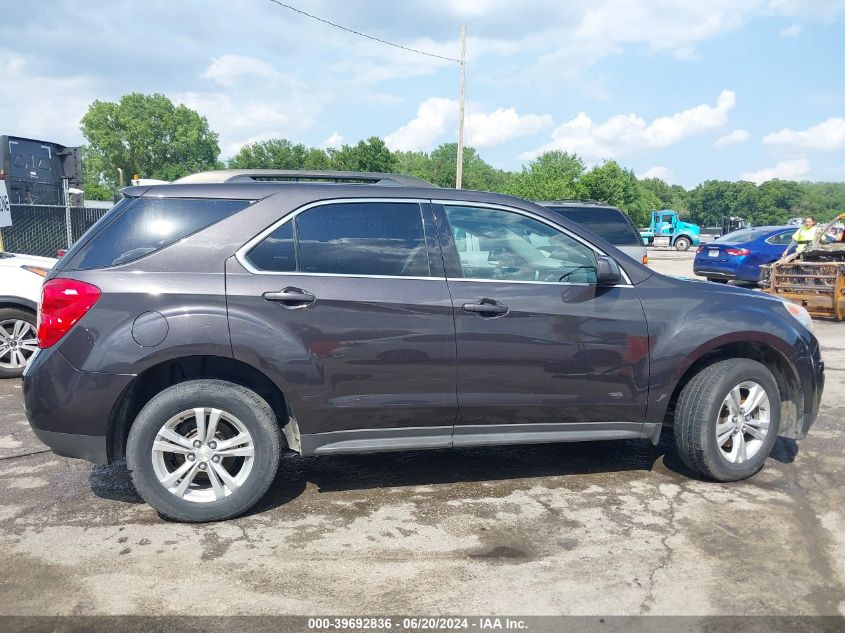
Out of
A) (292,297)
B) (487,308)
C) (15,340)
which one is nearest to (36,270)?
(15,340)

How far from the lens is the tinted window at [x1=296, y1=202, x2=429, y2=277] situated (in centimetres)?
403

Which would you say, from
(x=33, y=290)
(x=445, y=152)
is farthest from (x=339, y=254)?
(x=445, y=152)

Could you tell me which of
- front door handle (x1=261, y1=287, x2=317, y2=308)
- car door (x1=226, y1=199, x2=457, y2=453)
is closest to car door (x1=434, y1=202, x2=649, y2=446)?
car door (x1=226, y1=199, x2=457, y2=453)

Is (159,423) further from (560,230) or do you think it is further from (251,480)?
(560,230)

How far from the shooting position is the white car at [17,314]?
23.9 feet

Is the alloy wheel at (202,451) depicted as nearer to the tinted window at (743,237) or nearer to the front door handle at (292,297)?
the front door handle at (292,297)

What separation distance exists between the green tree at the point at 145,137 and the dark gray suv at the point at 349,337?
102565mm

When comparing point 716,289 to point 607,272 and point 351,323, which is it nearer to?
point 607,272

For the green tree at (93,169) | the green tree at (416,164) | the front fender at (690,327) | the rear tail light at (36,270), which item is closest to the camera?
the front fender at (690,327)

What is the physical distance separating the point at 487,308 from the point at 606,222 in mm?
7601

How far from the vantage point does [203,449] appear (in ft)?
12.8

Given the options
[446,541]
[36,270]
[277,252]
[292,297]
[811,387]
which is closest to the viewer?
[446,541]

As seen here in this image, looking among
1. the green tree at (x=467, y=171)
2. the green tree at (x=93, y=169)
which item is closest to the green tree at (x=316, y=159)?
the green tree at (x=467, y=171)

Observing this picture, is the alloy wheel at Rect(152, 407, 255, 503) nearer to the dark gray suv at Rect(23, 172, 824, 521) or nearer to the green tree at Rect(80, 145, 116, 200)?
the dark gray suv at Rect(23, 172, 824, 521)
